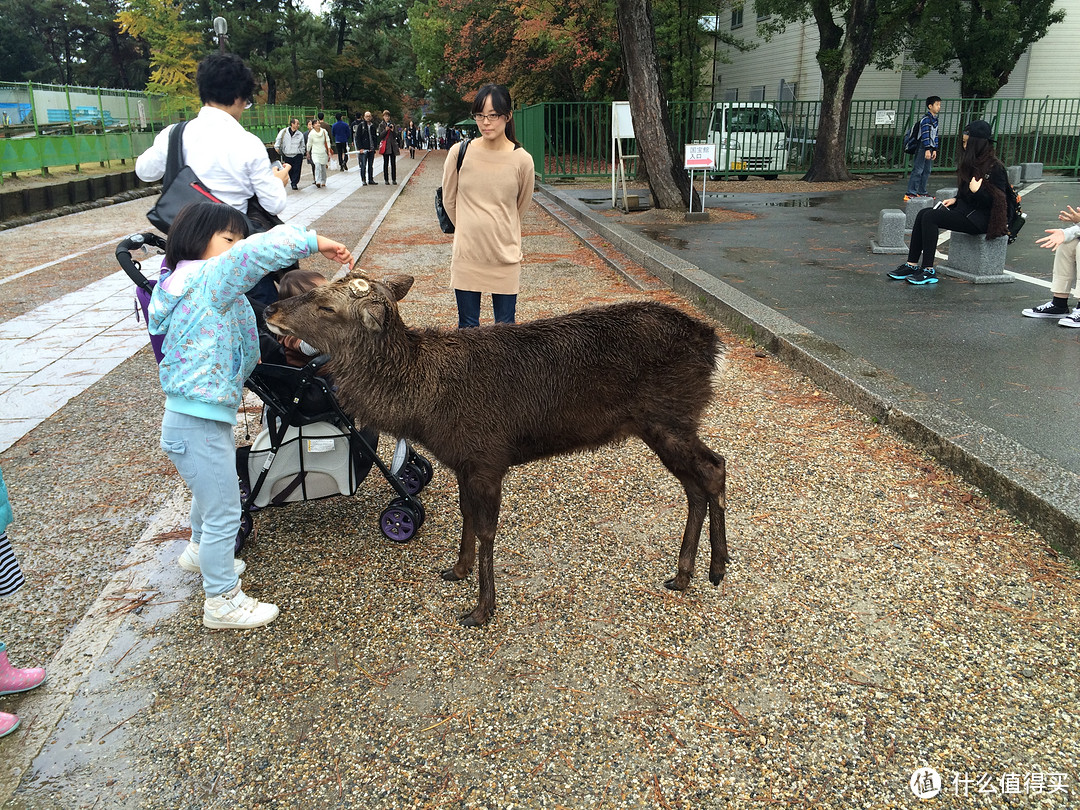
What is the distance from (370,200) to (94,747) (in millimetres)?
19300

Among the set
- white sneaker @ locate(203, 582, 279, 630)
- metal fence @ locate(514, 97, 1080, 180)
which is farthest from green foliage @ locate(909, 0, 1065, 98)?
Result: white sneaker @ locate(203, 582, 279, 630)

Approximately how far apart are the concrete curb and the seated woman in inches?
96.3

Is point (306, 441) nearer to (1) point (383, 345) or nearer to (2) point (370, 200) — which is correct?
(1) point (383, 345)

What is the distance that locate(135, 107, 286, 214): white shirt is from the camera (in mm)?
3928

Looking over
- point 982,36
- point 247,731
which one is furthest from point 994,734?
point 982,36

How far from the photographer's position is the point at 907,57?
26422mm

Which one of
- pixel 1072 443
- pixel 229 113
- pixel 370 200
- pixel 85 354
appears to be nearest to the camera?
pixel 229 113

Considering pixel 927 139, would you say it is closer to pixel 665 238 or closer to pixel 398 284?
pixel 665 238

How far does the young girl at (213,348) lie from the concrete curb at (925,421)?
11.3 ft

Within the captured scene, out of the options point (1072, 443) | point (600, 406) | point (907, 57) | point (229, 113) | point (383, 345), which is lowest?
point (1072, 443)

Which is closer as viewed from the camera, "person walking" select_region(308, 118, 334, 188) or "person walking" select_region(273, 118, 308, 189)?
"person walking" select_region(273, 118, 308, 189)

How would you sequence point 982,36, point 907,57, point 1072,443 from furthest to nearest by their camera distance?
1. point 907,57
2. point 982,36
3. point 1072,443

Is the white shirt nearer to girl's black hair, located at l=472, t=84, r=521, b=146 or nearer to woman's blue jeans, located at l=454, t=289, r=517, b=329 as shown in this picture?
girl's black hair, located at l=472, t=84, r=521, b=146

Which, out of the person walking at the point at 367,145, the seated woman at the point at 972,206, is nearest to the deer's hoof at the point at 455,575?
the seated woman at the point at 972,206
